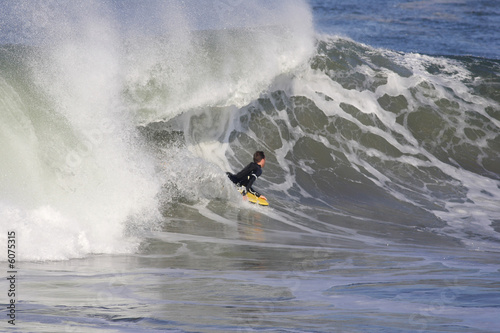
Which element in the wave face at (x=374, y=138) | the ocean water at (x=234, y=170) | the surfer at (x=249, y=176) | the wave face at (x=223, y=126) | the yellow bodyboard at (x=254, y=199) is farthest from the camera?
the wave face at (x=374, y=138)

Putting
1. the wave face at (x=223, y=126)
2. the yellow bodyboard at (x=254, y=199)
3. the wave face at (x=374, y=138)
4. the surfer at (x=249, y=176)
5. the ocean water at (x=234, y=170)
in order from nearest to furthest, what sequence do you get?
A: the ocean water at (x=234, y=170)
the wave face at (x=223, y=126)
the yellow bodyboard at (x=254, y=199)
the surfer at (x=249, y=176)
the wave face at (x=374, y=138)

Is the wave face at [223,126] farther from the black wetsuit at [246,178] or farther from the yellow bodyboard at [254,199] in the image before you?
the black wetsuit at [246,178]

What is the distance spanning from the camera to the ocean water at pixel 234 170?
5070mm

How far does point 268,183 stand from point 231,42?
11.9 feet

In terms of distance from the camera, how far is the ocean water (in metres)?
5.07

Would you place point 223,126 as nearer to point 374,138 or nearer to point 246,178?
point 246,178

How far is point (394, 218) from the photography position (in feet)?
31.8

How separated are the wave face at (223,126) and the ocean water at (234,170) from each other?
0.13 ft

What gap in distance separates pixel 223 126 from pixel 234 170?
1.11 m

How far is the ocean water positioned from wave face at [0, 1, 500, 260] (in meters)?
0.04

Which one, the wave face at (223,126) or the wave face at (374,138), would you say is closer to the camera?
the wave face at (223,126)

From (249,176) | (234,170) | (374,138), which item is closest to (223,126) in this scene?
(234,170)

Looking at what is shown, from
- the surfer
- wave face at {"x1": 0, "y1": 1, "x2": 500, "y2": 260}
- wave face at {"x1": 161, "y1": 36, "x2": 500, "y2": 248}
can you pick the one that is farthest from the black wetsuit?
wave face at {"x1": 161, "y1": 36, "x2": 500, "y2": 248}

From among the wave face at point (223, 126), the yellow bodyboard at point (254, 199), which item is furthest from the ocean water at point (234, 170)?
the yellow bodyboard at point (254, 199)
